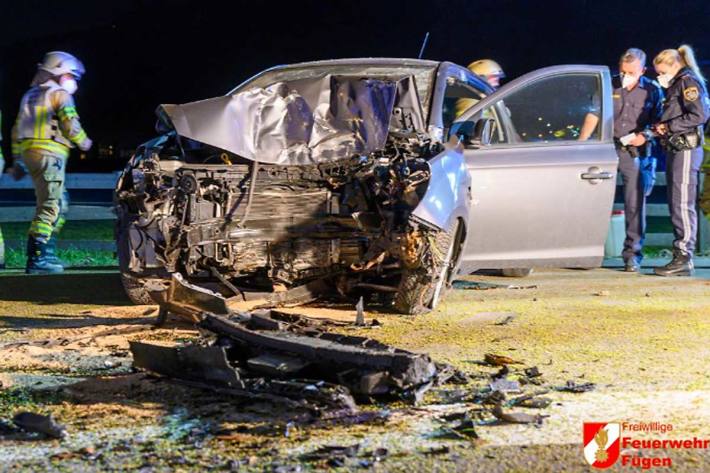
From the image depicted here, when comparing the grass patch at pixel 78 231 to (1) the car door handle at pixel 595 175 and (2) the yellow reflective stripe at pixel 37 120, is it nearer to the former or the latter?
(2) the yellow reflective stripe at pixel 37 120

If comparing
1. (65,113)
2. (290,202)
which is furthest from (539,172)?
(65,113)

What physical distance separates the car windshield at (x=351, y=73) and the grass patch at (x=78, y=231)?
762 cm

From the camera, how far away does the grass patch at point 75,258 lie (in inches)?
424

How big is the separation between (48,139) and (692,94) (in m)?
6.02

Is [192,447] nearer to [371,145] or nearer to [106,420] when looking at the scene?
[106,420]

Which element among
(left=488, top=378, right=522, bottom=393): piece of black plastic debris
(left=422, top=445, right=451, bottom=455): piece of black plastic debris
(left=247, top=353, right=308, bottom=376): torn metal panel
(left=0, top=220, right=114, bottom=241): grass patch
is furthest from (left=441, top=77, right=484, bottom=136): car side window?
(left=0, top=220, right=114, bottom=241): grass patch

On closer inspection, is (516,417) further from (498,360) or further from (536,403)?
(498,360)

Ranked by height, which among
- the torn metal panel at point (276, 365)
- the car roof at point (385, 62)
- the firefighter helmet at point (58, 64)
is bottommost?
the torn metal panel at point (276, 365)

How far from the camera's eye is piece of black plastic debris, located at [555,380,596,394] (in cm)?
440

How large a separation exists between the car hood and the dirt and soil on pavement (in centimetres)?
116

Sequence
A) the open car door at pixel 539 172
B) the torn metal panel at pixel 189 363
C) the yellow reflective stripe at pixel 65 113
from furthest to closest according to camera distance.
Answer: the yellow reflective stripe at pixel 65 113, the open car door at pixel 539 172, the torn metal panel at pixel 189 363

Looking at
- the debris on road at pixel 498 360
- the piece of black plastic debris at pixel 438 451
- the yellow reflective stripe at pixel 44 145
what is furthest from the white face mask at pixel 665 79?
the piece of black plastic debris at pixel 438 451

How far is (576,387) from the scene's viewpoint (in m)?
4.45

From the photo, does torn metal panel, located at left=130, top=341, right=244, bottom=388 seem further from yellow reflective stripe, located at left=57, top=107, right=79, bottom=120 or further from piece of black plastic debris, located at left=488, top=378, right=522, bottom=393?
yellow reflective stripe, located at left=57, top=107, right=79, bottom=120
